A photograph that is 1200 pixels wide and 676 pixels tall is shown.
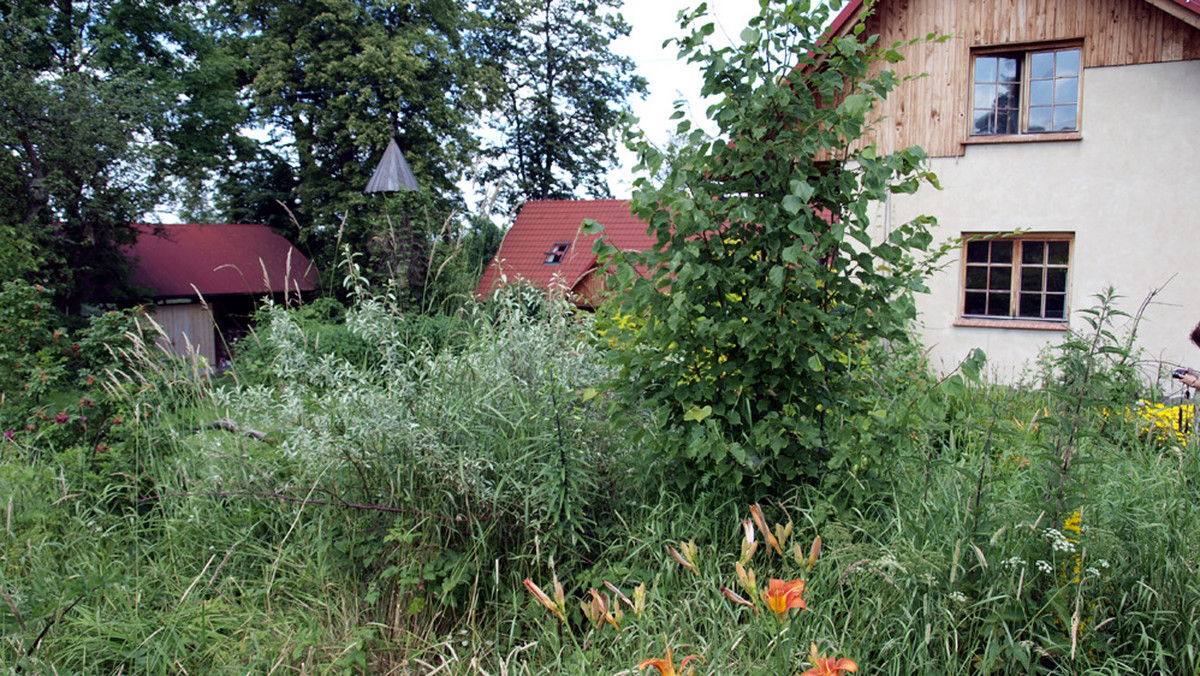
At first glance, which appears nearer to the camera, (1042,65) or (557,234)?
(1042,65)

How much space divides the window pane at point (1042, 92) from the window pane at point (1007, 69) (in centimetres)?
23

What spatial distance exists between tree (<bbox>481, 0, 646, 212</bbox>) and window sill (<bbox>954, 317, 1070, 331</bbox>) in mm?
20280

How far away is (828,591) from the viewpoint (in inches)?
101

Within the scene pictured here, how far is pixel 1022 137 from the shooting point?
8.84 m

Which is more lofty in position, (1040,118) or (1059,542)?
(1040,118)

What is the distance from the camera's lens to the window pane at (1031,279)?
8922 mm

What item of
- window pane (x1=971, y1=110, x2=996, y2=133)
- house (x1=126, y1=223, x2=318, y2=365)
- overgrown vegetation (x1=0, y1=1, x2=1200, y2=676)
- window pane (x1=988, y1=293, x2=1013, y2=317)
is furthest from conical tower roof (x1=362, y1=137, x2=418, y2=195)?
overgrown vegetation (x1=0, y1=1, x2=1200, y2=676)

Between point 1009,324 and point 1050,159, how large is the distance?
2.00 metres

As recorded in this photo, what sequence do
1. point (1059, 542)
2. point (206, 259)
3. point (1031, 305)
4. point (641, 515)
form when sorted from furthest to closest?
1. point (206, 259)
2. point (1031, 305)
3. point (641, 515)
4. point (1059, 542)

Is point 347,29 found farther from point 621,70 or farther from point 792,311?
point 792,311

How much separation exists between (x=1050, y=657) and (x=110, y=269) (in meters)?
18.6

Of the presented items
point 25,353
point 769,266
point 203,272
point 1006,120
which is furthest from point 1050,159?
point 203,272

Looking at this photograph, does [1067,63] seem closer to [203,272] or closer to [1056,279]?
[1056,279]

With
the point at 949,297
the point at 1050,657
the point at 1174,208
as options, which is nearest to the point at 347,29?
the point at 949,297
